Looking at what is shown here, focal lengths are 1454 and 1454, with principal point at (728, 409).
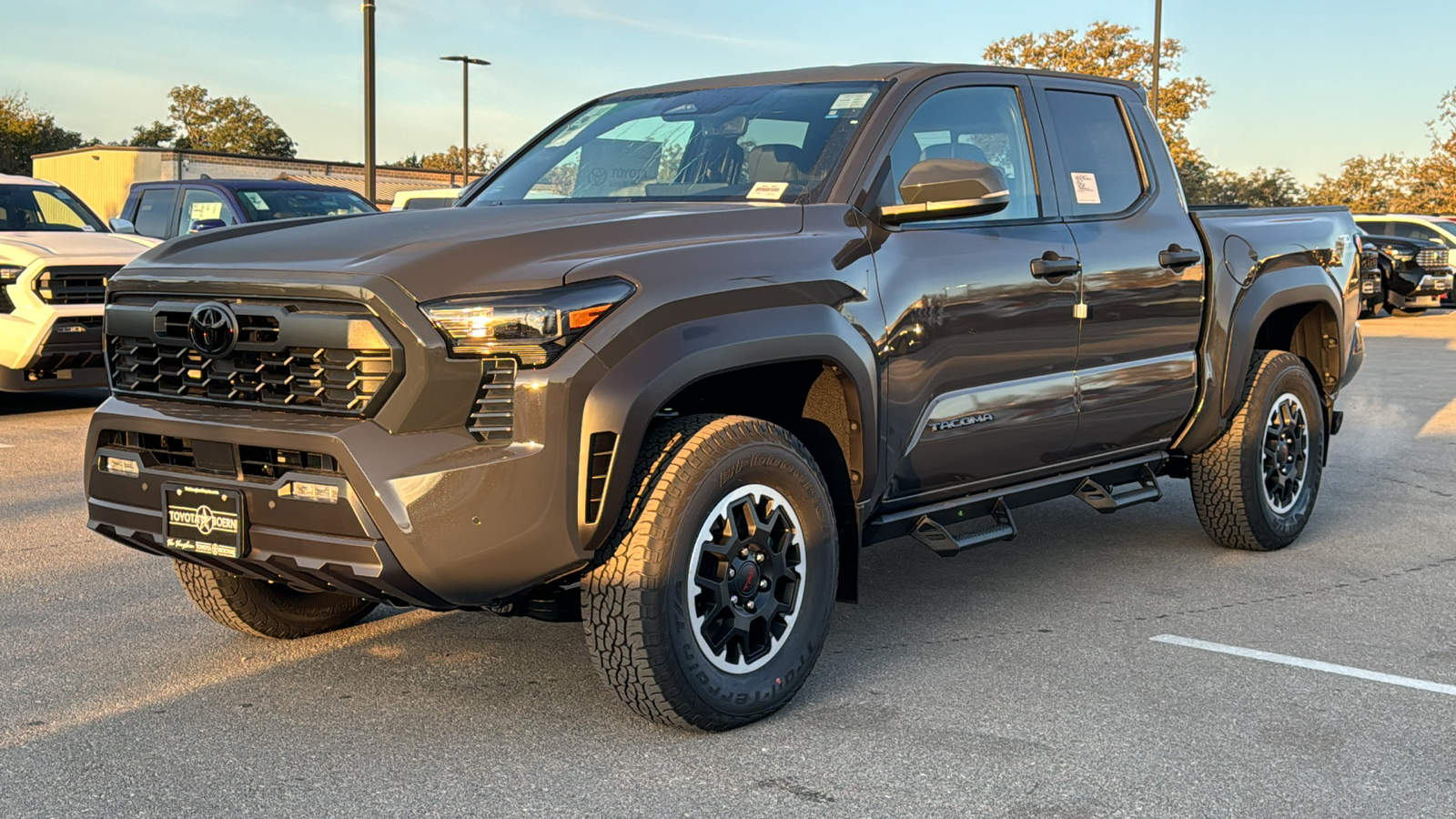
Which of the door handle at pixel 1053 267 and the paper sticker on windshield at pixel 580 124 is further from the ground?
the paper sticker on windshield at pixel 580 124

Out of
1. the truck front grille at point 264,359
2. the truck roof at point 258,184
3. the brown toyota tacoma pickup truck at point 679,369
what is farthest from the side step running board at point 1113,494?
the truck roof at point 258,184

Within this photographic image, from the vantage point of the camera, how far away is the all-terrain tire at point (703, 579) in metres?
3.83

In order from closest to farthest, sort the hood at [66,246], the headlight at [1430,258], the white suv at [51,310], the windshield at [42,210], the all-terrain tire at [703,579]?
the all-terrain tire at [703,579], the white suv at [51,310], the hood at [66,246], the windshield at [42,210], the headlight at [1430,258]

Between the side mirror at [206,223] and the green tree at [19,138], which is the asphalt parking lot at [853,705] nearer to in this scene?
the side mirror at [206,223]

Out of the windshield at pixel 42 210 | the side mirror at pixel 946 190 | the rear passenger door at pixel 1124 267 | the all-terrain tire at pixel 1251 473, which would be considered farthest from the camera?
the windshield at pixel 42 210

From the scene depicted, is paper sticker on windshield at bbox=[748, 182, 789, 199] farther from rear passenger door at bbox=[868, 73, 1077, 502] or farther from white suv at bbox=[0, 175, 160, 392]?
white suv at bbox=[0, 175, 160, 392]

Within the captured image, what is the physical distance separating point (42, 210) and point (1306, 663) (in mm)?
10555

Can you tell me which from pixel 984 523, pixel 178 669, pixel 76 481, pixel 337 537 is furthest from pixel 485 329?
pixel 76 481

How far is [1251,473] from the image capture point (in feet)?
20.4

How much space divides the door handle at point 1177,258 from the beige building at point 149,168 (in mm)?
45975

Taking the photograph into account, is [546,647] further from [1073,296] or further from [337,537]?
[1073,296]

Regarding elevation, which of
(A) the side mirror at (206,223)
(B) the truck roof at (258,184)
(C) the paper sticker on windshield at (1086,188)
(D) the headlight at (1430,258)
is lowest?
(D) the headlight at (1430,258)

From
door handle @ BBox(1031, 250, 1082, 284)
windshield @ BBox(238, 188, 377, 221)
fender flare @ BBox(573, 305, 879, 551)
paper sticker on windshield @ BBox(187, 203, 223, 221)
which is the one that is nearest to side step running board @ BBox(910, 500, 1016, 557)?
fender flare @ BBox(573, 305, 879, 551)

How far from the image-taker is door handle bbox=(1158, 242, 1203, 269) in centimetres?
568
